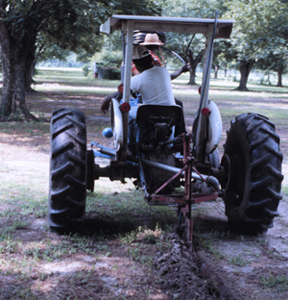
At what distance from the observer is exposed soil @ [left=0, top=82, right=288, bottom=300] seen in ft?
11.2

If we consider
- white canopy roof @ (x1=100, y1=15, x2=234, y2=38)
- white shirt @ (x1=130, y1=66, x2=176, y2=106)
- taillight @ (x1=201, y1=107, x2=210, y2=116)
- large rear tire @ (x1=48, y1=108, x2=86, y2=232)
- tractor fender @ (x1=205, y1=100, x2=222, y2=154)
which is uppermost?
white canopy roof @ (x1=100, y1=15, x2=234, y2=38)

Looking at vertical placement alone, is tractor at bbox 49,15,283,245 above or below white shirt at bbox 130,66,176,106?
A: below

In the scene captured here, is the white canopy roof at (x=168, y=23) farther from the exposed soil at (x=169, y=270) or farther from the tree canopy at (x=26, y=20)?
the tree canopy at (x=26, y=20)

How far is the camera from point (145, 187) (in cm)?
464

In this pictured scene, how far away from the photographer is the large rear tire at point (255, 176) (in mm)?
4621

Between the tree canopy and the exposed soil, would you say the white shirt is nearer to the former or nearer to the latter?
the exposed soil

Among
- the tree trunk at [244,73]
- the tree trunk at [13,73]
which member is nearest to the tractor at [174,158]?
the tree trunk at [13,73]

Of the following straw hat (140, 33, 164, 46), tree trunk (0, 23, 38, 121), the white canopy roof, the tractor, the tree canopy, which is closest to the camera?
the white canopy roof

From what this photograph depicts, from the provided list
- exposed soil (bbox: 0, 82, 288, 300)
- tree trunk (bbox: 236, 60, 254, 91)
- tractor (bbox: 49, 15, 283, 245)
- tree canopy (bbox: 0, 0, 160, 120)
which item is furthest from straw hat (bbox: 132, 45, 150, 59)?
tree trunk (bbox: 236, 60, 254, 91)

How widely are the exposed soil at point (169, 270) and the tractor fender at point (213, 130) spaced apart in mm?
994

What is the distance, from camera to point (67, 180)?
440 cm

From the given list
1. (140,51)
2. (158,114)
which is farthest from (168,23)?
(140,51)

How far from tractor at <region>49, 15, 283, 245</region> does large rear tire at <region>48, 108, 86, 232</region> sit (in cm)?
1

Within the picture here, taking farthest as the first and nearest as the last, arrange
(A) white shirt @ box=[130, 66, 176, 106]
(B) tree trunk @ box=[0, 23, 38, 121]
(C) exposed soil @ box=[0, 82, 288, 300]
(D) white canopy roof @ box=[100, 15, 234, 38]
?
(B) tree trunk @ box=[0, 23, 38, 121] → (A) white shirt @ box=[130, 66, 176, 106] → (D) white canopy roof @ box=[100, 15, 234, 38] → (C) exposed soil @ box=[0, 82, 288, 300]
